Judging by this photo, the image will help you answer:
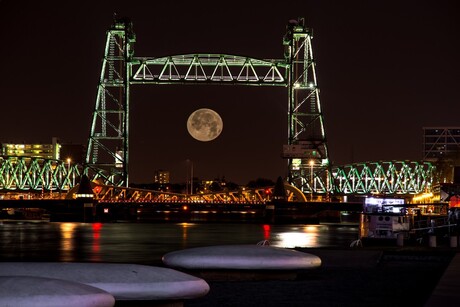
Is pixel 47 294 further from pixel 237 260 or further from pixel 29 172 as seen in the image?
pixel 29 172

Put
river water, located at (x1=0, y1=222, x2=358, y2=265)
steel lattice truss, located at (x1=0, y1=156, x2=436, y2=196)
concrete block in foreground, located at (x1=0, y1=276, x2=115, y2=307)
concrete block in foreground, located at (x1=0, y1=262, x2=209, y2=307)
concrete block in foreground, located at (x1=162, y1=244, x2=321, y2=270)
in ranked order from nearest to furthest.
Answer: concrete block in foreground, located at (x1=0, y1=276, x2=115, y2=307), concrete block in foreground, located at (x1=0, y1=262, x2=209, y2=307), concrete block in foreground, located at (x1=162, y1=244, x2=321, y2=270), river water, located at (x1=0, y1=222, x2=358, y2=265), steel lattice truss, located at (x1=0, y1=156, x2=436, y2=196)

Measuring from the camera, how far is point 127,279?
1172cm

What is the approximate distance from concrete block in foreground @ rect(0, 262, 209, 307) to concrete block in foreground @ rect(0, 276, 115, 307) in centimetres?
148

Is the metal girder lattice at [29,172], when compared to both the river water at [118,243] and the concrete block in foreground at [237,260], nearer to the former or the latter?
the river water at [118,243]

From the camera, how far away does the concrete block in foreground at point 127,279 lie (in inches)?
450

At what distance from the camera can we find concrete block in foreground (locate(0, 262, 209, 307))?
11.4 metres

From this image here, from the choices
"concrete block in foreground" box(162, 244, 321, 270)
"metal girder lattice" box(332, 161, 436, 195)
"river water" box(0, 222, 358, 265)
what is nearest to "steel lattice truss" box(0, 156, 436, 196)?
"metal girder lattice" box(332, 161, 436, 195)

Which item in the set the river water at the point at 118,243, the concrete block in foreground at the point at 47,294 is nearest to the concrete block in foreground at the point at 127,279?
the concrete block in foreground at the point at 47,294

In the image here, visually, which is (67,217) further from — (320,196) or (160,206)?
(320,196)

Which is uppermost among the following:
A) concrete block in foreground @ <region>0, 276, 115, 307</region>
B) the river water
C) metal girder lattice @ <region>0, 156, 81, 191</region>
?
metal girder lattice @ <region>0, 156, 81, 191</region>

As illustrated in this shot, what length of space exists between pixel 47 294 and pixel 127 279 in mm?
2508

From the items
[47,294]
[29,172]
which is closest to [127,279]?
[47,294]

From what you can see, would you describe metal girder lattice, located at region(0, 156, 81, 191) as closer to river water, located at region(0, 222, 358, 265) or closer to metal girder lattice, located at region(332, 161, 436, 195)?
metal girder lattice, located at region(332, 161, 436, 195)

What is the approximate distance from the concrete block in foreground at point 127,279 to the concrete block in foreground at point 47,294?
148 centimetres
